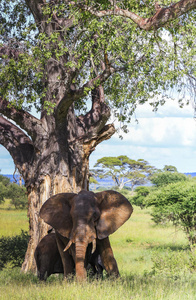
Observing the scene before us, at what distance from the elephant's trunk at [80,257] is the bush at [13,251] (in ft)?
23.2

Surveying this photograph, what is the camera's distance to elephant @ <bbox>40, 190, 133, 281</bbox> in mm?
7430

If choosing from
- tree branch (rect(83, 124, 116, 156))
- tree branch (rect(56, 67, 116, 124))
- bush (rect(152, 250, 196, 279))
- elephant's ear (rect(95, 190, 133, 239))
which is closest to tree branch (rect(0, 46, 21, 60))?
tree branch (rect(56, 67, 116, 124))

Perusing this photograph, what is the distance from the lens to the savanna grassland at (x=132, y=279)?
21.3ft

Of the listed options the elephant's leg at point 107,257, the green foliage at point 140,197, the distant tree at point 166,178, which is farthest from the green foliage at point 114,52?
the distant tree at point 166,178

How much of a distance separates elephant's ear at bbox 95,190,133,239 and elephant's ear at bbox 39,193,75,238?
22.5 inches

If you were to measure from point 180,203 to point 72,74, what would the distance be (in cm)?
737

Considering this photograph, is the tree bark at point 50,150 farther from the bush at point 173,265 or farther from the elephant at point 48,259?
the bush at point 173,265

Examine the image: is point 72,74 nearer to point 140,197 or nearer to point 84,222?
point 84,222

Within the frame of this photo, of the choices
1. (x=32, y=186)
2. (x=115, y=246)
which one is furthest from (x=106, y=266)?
(x=115, y=246)

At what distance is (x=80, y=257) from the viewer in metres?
7.39

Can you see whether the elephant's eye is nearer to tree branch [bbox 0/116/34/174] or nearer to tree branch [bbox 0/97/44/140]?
tree branch [bbox 0/97/44/140]

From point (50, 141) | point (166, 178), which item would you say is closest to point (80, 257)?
point (50, 141)

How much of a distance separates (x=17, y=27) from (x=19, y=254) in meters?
7.59

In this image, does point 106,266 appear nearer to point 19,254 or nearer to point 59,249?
point 59,249
